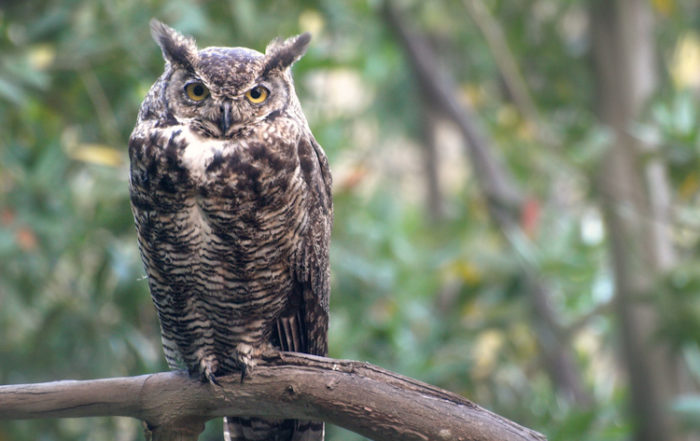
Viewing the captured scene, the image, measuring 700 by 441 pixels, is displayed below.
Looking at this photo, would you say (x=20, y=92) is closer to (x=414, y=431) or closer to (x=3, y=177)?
(x=3, y=177)

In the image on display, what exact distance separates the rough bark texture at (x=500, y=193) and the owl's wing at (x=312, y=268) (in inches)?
98.4

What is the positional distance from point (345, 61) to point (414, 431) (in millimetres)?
2628

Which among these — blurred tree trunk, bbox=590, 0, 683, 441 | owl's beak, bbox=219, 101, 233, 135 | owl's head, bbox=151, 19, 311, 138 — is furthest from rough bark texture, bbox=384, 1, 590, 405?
owl's beak, bbox=219, 101, 233, 135

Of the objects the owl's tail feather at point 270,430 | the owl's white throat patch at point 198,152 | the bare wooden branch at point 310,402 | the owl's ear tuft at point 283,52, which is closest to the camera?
the bare wooden branch at point 310,402

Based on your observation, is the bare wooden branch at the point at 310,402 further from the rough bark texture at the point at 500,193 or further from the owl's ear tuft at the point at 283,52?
the rough bark texture at the point at 500,193

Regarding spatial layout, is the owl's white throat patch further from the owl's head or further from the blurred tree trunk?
the blurred tree trunk

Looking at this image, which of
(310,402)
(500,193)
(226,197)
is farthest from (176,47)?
(500,193)

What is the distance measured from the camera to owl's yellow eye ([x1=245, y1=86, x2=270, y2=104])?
2.07m

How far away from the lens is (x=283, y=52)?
214 cm

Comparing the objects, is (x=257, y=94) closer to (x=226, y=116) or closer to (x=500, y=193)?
(x=226, y=116)

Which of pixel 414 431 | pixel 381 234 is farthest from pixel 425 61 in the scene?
pixel 414 431

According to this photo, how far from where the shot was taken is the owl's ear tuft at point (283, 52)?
6.98ft

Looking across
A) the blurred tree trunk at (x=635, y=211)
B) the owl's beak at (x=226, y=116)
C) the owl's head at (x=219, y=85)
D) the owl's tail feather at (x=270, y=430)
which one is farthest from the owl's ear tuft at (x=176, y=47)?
the blurred tree trunk at (x=635, y=211)

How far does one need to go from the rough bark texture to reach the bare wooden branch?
2.87 m
